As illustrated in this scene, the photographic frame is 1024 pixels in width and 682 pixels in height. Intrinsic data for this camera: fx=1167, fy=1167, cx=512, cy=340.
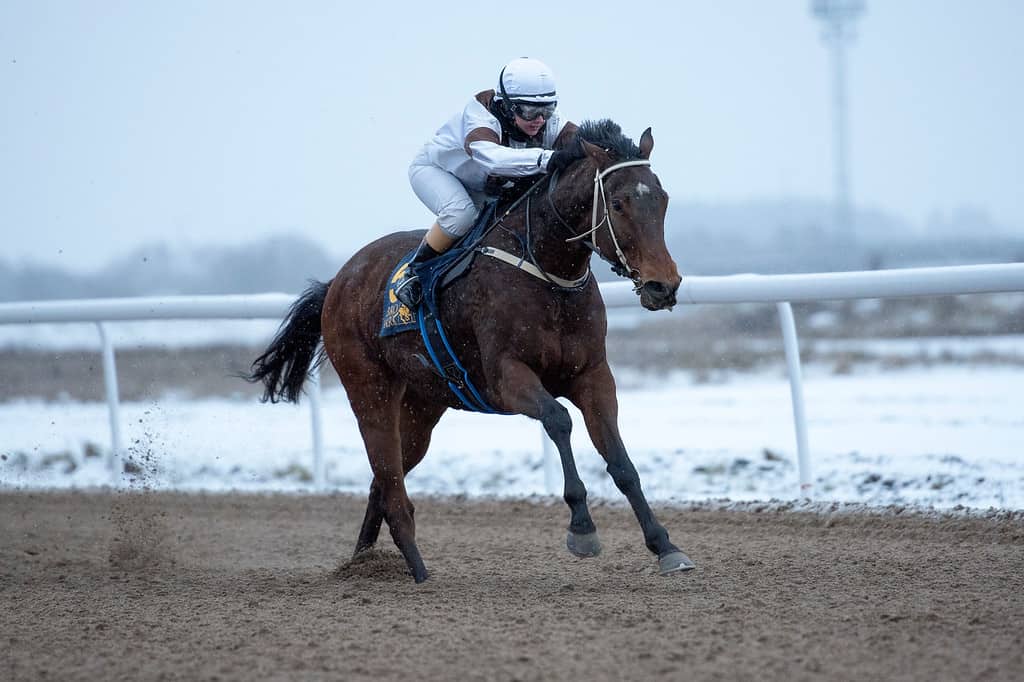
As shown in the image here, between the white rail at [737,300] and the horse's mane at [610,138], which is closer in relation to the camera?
the horse's mane at [610,138]

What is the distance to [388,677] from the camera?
10.9ft

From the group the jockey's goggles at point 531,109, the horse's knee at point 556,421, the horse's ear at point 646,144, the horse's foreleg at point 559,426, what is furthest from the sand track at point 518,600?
the jockey's goggles at point 531,109

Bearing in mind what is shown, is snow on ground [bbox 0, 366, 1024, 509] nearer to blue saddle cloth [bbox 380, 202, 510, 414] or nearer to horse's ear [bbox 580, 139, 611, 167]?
blue saddle cloth [bbox 380, 202, 510, 414]

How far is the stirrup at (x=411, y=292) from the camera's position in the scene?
5246mm

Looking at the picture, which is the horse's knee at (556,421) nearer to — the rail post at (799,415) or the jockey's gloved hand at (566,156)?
the jockey's gloved hand at (566,156)

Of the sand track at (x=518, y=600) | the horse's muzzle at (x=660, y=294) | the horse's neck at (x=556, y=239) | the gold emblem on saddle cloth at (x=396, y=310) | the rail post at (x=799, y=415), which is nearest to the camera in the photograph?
the sand track at (x=518, y=600)

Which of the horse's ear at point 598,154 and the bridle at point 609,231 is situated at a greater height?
the horse's ear at point 598,154

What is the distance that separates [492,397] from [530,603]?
3.04ft

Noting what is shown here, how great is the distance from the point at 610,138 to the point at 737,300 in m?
2.09

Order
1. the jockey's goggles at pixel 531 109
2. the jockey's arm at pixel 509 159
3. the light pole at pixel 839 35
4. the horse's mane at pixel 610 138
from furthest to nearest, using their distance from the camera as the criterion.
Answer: the light pole at pixel 839 35, the jockey's goggles at pixel 531 109, the jockey's arm at pixel 509 159, the horse's mane at pixel 610 138

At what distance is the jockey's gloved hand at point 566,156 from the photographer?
484 cm

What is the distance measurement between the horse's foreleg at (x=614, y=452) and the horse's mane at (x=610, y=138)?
871mm

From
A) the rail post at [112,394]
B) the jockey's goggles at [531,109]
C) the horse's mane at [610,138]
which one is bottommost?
the rail post at [112,394]

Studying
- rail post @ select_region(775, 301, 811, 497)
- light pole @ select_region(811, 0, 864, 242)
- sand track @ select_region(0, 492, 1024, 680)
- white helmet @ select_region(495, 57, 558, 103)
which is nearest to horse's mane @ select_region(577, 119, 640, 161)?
white helmet @ select_region(495, 57, 558, 103)
